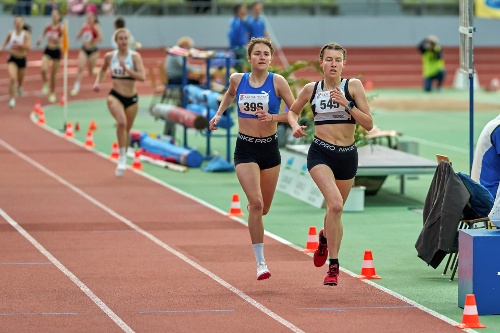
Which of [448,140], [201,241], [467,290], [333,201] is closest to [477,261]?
[467,290]

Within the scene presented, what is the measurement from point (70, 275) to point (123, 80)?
7446 millimetres

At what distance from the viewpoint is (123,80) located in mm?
18875

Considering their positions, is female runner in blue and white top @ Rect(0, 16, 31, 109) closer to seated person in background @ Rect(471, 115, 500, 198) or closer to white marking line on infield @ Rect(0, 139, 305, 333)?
white marking line on infield @ Rect(0, 139, 305, 333)

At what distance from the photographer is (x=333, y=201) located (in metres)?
11.0

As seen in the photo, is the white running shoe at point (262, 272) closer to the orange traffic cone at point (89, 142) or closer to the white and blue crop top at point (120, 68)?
the white and blue crop top at point (120, 68)

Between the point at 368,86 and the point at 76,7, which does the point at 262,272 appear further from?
the point at 76,7

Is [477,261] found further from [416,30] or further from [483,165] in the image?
[416,30]

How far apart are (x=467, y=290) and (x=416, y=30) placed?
36.7 meters

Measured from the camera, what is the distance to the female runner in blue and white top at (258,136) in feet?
37.3

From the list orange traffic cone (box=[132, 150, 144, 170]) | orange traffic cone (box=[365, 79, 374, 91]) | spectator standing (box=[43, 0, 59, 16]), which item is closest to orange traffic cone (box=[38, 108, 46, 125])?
orange traffic cone (box=[132, 150, 144, 170])

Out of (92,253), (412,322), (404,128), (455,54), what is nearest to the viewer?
(412,322)

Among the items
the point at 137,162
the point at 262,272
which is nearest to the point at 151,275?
the point at 262,272

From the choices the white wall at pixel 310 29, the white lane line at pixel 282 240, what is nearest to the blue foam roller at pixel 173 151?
the white lane line at pixel 282 240

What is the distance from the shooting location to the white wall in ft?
139
